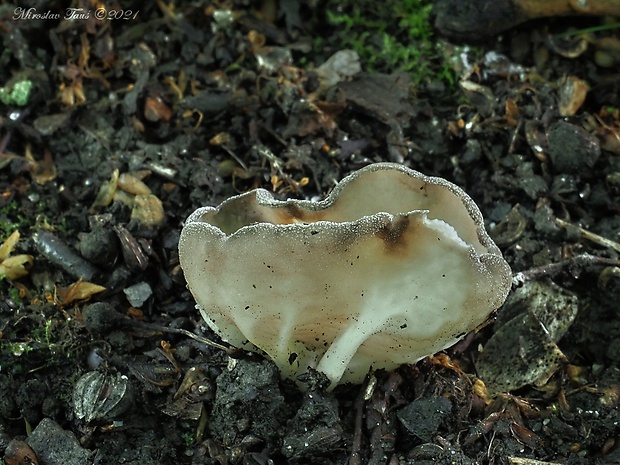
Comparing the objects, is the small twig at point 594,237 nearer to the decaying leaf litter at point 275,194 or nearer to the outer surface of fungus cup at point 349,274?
the decaying leaf litter at point 275,194

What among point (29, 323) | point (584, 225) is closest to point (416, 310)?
point (584, 225)

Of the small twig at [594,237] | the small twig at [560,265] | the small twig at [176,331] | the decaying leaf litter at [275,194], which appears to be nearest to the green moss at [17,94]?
the decaying leaf litter at [275,194]

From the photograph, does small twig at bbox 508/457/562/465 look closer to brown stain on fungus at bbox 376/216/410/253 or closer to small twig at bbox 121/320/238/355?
brown stain on fungus at bbox 376/216/410/253

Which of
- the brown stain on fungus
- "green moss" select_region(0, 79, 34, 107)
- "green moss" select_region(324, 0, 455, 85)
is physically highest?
the brown stain on fungus

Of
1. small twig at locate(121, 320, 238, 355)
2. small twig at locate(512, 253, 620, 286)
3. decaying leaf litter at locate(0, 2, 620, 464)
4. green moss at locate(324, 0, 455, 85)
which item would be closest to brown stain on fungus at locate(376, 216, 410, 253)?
decaying leaf litter at locate(0, 2, 620, 464)

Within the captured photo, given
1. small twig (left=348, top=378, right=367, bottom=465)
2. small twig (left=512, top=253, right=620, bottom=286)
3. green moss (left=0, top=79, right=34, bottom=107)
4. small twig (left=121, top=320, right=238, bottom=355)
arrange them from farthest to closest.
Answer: green moss (left=0, top=79, right=34, bottom=107), small twig (left=512, top=253, right=620, bottom=286), small twig (left=121, top=320, right=238, bottom=355), small twig (left=348, top=378, right=367, bottom=465)

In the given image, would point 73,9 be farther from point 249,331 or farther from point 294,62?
point 249,331

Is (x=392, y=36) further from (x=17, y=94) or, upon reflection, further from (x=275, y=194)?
(x=17, y=94)

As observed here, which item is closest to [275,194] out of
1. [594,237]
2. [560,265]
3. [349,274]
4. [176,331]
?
[176,331]
